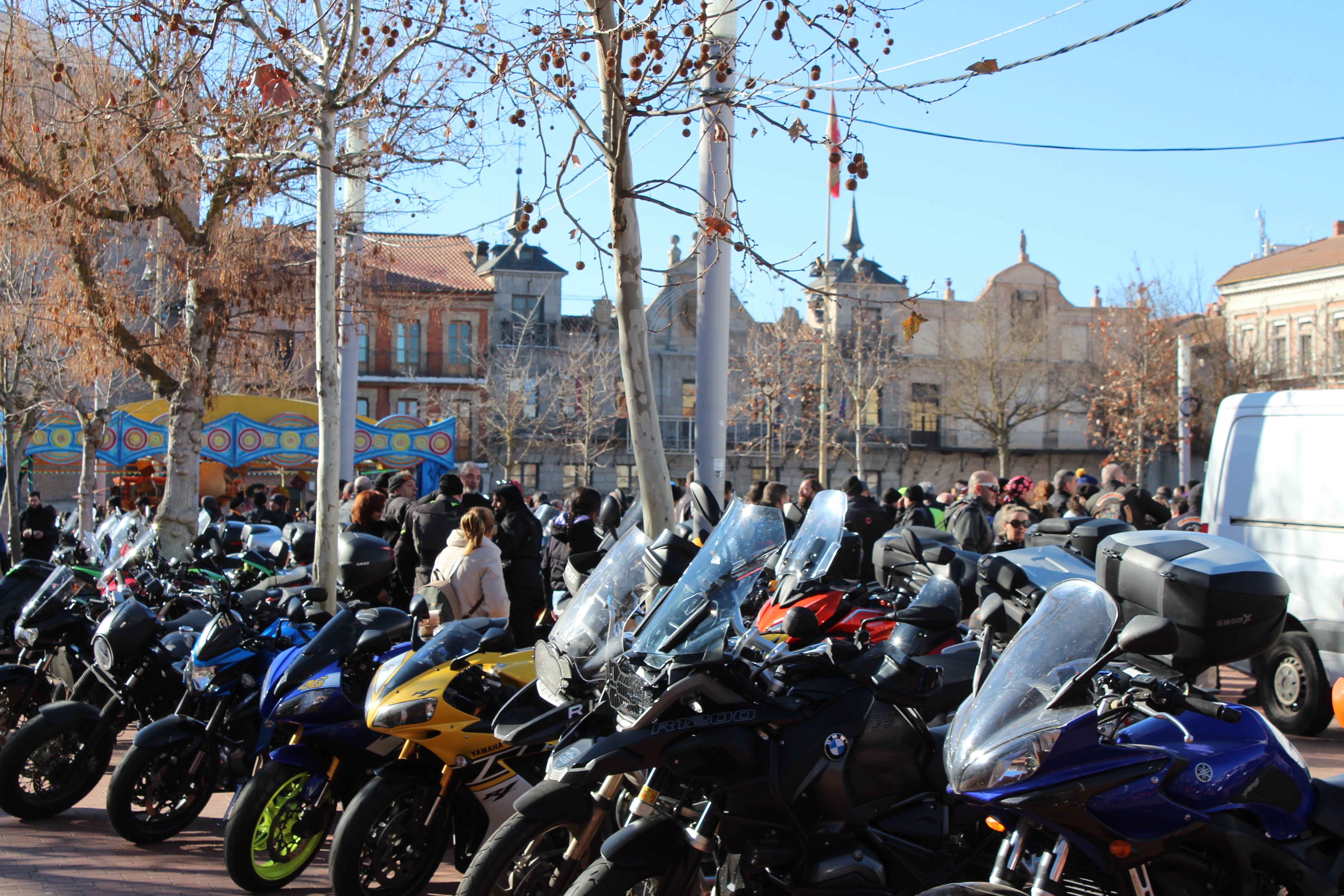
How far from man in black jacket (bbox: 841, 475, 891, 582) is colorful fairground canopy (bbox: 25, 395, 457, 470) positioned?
1360 cm

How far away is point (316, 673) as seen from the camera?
5.45 meters

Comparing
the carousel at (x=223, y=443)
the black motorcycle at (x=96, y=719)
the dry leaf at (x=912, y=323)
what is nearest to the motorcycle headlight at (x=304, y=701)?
the black motorcycle at (x=96, y=719)

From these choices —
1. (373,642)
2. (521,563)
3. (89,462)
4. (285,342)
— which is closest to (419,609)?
(373,642)

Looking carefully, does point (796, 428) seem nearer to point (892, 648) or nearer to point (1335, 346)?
point (1335, 346)

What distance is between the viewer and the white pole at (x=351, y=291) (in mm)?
12023

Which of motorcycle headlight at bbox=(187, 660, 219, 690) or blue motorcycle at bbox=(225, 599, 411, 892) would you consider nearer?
blue motorcycle at bbox=(225, 599, 411, 892)

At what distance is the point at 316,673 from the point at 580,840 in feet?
6.54

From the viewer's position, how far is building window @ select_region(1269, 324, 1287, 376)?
40.2 metres

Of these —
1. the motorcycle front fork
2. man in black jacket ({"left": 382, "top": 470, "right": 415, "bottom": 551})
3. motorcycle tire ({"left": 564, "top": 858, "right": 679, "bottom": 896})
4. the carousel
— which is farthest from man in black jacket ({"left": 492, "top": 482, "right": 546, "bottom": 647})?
the carousel

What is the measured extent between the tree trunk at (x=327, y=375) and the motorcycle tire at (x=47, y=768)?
2950 mm

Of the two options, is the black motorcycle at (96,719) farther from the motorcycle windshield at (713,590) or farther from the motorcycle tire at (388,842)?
the motorcycle windshield at (713,590)

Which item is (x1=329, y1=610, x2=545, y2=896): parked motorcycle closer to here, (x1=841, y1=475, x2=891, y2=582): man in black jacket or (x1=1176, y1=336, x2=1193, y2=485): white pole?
(x1=841, y1=475, x2=891, y2=582): man in black jacket

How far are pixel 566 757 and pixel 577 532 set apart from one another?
18.2ft

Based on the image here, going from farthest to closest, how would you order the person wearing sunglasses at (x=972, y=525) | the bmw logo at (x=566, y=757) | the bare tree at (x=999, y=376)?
the bare tree at (x=999, y=376)
the person wearing sunglasses at (x=972, y=525)
the bmw logo at (x=566, y=757)
